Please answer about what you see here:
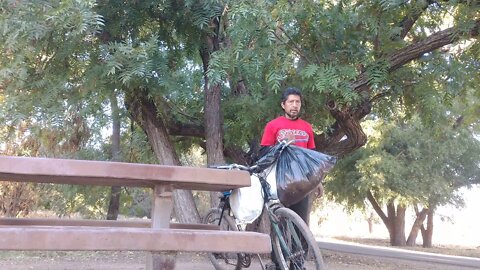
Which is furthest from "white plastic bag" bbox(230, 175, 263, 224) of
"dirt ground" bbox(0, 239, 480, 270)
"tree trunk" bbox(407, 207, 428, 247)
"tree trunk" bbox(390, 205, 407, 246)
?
"tree trunk" bbox(390, 205, 407, 246)

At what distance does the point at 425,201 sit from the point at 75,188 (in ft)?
39.7

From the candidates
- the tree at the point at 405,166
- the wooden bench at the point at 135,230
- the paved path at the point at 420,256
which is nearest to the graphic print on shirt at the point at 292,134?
the wooden bench at the point at 135,230

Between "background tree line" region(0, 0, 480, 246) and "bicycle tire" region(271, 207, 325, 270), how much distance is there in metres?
2.37

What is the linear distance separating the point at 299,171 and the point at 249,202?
1.62ft

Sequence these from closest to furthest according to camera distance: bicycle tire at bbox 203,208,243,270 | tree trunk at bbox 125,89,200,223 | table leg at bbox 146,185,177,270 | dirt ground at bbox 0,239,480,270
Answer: table leg at bbox 146,185,177,270
bicycle tire at bbox 203,208,243,270
dirt ground at bbox 0,239,480,270
tree trunk at bbox 125,89,200,223

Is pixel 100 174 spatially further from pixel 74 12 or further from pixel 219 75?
pixel 219 75

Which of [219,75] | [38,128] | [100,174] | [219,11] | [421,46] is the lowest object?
[100,174]

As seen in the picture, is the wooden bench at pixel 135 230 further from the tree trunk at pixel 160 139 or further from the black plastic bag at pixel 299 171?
the tree trunk at pixel 160 139

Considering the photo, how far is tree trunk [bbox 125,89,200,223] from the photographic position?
9031 mm

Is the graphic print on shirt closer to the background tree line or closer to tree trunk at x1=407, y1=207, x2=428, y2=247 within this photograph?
the background tree line

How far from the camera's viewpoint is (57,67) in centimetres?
791

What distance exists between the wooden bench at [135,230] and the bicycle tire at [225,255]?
1.73 metres

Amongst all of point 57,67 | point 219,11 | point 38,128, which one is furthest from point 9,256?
point 219,11

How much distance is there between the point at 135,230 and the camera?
3.04 metres
